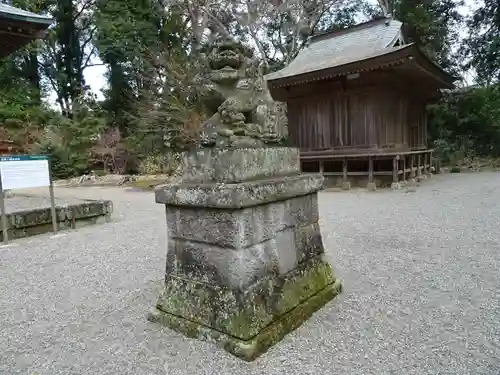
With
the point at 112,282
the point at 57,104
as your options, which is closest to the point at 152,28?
the point at 57,104

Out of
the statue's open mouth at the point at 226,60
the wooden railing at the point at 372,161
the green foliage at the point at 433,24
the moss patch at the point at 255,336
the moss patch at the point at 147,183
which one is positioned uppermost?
the green foliage at the point at 433,24

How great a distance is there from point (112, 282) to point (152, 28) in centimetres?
1999

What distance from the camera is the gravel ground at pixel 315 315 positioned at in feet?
6.64

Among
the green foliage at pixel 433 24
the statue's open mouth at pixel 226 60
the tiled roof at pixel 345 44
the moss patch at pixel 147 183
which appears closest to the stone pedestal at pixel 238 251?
the statue's open mouth at pixel 226 60

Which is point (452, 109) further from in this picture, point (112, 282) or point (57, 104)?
point (57, 104)

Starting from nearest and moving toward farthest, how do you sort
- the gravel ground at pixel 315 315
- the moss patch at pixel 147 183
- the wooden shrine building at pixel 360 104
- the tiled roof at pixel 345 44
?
the gravel ground at pixel 315 315
the wooden shrine building at pixel 360 104
the tiled roof at pixel 345 44
the moss patch at pixel 147 183

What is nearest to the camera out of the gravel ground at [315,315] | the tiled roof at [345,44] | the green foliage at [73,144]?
the gravel ground at [315,315]

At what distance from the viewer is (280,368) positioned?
6.43 feet

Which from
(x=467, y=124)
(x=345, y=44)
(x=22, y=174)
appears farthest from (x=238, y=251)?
(x=467, y=124)

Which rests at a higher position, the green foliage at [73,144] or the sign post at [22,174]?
the green foliage at [73,144]

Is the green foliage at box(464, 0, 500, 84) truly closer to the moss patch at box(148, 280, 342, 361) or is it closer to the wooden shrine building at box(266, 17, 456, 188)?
the wooden shrine building at box(266, 17, 456, 188)

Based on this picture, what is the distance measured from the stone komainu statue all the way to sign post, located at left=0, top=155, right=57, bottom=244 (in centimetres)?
423

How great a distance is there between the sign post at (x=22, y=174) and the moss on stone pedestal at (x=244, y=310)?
405cm

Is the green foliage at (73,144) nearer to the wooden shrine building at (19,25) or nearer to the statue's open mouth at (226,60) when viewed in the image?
the wooden shrine building at (19,25)
